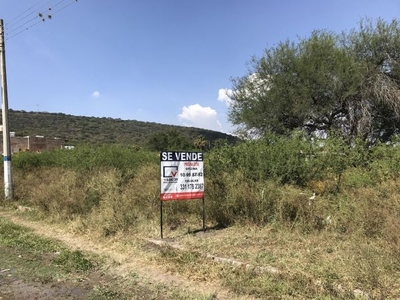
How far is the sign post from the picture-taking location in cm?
800

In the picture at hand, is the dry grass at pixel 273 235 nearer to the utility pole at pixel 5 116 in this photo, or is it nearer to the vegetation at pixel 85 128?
the utility pole at pixel 5 116

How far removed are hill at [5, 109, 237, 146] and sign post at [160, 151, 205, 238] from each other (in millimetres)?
57142

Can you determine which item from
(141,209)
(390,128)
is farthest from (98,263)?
(390,128)

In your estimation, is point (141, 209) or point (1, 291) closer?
point (1, 291)

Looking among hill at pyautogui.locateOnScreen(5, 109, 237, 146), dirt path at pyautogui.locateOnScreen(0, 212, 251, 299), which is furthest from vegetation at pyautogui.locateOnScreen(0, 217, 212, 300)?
hill at pyautogui.locateOnScreen(5, 109, 237, 146)

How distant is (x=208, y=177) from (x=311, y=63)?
42.6 ft

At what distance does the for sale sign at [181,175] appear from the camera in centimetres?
A: 800

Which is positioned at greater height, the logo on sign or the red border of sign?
the logo on sign

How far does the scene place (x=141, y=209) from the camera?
32.3ft

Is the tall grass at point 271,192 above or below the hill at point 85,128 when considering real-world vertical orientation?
below

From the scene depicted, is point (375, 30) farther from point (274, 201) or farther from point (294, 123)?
point (274, 201)

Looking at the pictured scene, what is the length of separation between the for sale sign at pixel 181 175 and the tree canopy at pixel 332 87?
11985mm

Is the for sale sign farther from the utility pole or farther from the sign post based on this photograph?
the utility pole

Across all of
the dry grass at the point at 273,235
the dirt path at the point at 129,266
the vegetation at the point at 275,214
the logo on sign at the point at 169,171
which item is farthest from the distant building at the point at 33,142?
the logo on sign at the point at 169,171
